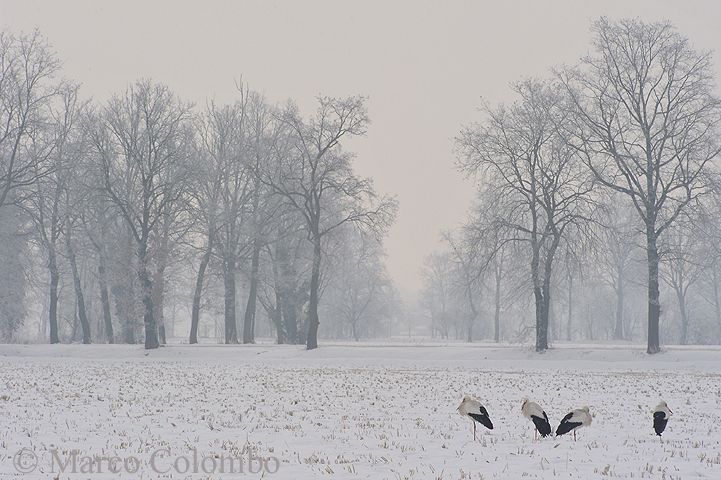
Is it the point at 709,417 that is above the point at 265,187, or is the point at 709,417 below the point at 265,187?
below

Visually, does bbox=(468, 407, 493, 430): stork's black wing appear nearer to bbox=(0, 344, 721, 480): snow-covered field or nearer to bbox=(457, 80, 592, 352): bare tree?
bbox=(0, 344, 721, 480): snow-covered field

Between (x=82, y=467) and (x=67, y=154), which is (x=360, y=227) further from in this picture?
(x=82, y=467)

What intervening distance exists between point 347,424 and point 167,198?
32.7 m

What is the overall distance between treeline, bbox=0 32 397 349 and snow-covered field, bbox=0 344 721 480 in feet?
54.9

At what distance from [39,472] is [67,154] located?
4223cm

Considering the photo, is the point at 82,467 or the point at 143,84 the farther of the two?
the point at 143,84

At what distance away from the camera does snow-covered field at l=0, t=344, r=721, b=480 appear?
1030cm

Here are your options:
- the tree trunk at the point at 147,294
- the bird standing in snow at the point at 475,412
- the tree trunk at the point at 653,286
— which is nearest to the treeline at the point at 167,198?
the tree trunk at the point at 147,294

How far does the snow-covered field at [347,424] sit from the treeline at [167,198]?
54.9ft

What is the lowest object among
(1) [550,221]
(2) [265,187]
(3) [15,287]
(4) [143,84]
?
(3) [15,287]

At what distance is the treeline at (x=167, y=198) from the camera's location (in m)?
43.6

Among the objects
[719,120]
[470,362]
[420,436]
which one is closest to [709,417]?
[420,436]

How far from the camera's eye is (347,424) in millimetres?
14172

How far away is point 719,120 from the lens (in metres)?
35.3
